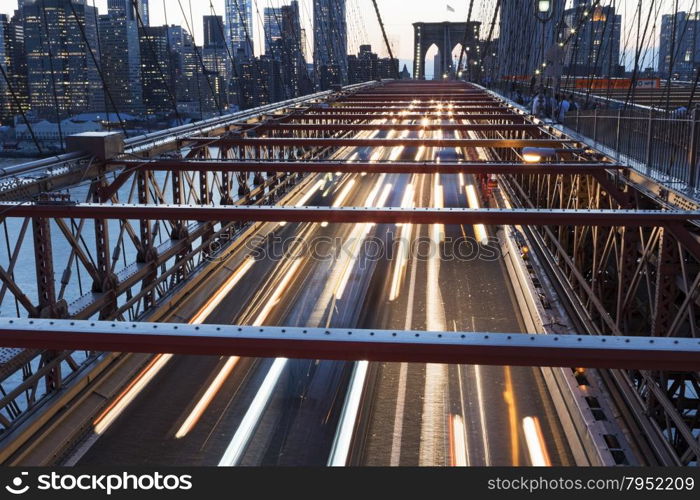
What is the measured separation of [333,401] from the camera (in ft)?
37.0

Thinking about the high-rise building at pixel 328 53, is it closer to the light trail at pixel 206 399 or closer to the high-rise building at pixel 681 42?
the high-rise building at pixel 681 42

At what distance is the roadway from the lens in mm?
9680

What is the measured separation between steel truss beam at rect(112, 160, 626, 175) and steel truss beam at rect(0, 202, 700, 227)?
372 cm

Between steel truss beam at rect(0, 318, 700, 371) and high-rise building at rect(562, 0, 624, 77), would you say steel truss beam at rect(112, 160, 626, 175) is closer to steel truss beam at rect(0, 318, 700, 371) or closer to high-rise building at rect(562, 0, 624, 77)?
steel truss beam at rect(0, 318, 700, 371)

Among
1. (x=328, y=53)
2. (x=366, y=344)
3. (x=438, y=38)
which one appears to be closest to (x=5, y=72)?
(x=366, y=344)

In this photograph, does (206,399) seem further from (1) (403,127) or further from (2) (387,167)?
(1) (403,127)

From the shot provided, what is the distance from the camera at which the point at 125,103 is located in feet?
98.1

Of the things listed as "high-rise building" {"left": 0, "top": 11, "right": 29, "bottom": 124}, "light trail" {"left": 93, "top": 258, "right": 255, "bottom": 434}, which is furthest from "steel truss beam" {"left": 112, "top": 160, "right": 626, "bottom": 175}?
"high-rise building" {"left": 0, "top": 11, "right": 29, "bottom": 124}

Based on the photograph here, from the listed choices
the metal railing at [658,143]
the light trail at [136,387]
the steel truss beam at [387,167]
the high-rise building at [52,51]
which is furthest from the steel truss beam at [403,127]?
the high-rise building at [52,51]

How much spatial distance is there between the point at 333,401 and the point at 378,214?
166 inches

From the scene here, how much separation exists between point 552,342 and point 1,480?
3777 millimetres

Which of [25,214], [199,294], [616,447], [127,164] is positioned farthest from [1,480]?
[199,294]

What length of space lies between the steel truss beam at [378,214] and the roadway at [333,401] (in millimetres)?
3328

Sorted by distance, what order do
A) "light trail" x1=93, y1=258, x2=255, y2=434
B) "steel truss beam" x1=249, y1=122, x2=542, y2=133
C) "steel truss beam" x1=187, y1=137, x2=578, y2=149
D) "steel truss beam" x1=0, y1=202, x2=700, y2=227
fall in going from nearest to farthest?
1. "steel truss beam" x1=0, y1=202, x2=700, y2=227
2. "light trail" x1=93, y1=258, x2=255, y2=434
3. "steel truss beam" x1=187, y1=137, x2=578, y2=149
4. "steel truss beam" x1=249, y1=122, x2=542, y2=133
